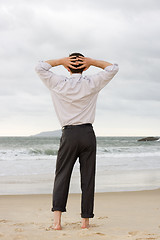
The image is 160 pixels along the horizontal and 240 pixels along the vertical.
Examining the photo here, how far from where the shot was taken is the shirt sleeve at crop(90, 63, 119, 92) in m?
3.15

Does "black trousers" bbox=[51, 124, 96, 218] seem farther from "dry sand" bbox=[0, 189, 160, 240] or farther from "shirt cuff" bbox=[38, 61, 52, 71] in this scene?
"shirt cuff" bbox=[38, 61, 52, 71]

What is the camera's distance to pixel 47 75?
10.4 ft

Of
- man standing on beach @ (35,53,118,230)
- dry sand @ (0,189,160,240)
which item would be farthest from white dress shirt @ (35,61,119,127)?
dry sand @ (0,189,160,240)

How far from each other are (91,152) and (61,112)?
0.48 metres

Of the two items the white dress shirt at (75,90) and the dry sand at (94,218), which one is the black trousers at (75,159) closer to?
the white dress shirt at (75,90)

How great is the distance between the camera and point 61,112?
3.20 m

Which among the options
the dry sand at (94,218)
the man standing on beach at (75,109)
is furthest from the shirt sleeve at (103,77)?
the dry sand at (94,218)

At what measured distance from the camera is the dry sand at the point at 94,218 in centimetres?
310

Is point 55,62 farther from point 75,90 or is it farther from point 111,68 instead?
point 111,68

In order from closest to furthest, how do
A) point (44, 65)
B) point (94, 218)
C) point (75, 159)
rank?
point (44, 65)
point (75, 159)
point (94, 218)

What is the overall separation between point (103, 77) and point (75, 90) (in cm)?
29

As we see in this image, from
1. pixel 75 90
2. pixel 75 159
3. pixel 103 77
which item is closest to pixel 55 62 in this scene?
pixel 75 90

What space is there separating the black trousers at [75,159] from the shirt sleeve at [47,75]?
0.45 meters

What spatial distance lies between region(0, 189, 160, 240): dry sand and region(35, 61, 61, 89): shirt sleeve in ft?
4.67
